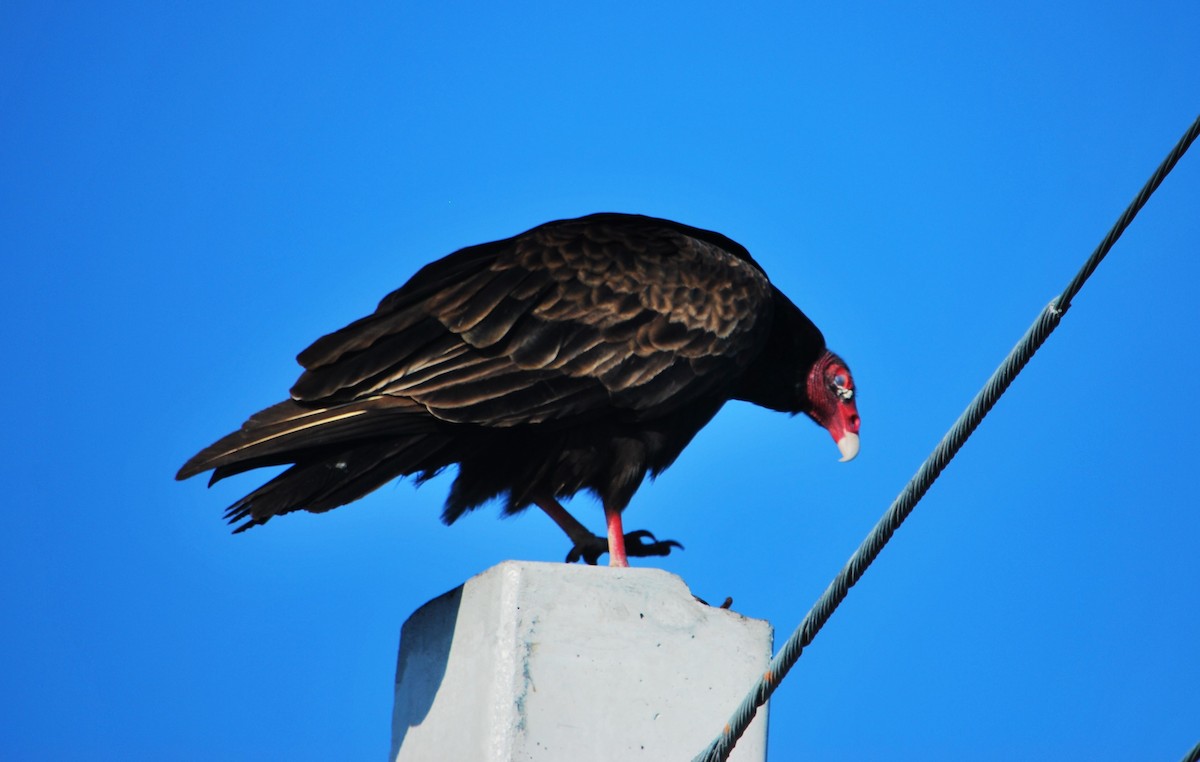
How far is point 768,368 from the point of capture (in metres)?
6.11

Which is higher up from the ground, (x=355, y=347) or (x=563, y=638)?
(x=355, y=347)

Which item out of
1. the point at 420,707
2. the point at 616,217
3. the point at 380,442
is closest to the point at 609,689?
the point at 420,707

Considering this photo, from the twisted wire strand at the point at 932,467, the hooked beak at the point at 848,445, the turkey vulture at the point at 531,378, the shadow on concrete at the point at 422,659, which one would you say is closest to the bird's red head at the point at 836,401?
the hooked beak at the point at 848,445

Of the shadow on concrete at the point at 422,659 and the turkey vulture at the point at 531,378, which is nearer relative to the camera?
the shadow on concrete at the point at 422,659

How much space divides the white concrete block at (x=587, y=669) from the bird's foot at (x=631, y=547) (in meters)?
1.30

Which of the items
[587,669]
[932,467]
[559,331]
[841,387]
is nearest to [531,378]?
[559,331]

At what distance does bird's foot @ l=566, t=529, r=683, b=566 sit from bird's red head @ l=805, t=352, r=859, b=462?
106 cm

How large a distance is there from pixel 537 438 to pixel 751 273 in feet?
3.49

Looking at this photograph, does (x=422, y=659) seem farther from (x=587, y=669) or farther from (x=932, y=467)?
(x=932, y=467)

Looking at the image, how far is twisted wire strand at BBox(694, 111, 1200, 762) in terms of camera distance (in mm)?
2783

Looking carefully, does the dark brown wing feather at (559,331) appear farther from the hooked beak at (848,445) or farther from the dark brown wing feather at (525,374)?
the hooked beak at (848,445)

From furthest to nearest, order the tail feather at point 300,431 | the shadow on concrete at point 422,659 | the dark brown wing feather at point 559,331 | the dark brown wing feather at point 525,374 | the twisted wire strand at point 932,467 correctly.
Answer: the dark brown wing feather at point 559,331
the dark brown wing feather at point 525,374
the tail feather at point 300,431
the shadow on concrete at point 422,659
the twisted wire strand at point 932,467

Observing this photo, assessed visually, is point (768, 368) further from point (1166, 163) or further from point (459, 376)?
point (1166, 163)

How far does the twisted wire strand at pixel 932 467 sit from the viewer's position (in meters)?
2.78
